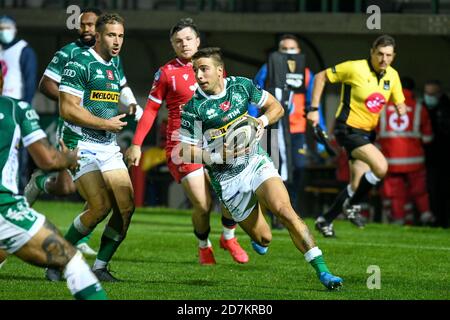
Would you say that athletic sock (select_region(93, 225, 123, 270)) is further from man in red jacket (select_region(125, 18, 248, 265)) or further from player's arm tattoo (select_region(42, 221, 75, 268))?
player's arm tattoo (select_region(42, 221, 75, 268))

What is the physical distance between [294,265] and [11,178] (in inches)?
191

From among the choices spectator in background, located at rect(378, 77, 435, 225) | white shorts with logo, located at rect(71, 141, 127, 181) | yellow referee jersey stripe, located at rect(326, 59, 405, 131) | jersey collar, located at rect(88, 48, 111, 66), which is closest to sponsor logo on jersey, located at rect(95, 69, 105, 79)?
jersey collar, located at rect(88, 48, 111, 66)

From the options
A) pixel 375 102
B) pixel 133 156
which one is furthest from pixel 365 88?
pixel 133 156

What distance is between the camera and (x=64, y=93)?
11359mm

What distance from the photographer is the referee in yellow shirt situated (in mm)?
15852

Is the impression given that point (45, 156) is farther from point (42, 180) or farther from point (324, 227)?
point (324, 227)

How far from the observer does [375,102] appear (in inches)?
634

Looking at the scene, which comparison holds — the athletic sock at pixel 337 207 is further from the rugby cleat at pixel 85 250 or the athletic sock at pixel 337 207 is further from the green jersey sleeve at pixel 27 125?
the green jersey sleeve at pixel 27 125

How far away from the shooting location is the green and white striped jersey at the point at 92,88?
11398mm

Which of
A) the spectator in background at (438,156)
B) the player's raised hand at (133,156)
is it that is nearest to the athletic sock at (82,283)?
the player's raised hand at (133,156)

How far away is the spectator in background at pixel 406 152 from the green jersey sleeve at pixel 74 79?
920 cm

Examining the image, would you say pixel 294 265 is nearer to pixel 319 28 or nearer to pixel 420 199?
pixel 420 199

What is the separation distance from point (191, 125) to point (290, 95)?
6.06 metres

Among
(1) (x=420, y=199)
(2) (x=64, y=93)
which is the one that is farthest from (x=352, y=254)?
(1) (x=420, y=199)
